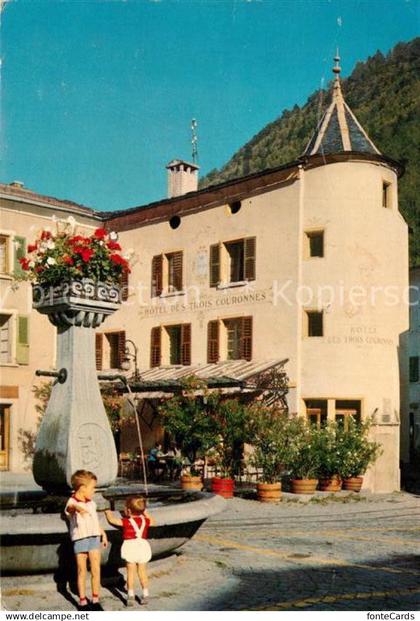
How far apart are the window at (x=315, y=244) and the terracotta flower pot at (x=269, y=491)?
301 inches

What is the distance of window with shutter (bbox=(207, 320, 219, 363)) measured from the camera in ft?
84.0

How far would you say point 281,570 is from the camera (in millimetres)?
9531

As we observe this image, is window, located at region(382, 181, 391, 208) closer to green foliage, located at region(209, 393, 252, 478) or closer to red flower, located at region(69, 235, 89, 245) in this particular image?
green foliage, located at region(209, 393, 252, 478)

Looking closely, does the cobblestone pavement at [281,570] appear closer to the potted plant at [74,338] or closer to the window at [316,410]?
the potted plant at [74,338]

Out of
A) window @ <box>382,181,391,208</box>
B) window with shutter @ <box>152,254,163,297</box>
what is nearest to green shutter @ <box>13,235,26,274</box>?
window with shutter @ <box>152,254,163,297</box>

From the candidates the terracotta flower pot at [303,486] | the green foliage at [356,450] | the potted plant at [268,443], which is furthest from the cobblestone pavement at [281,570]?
the green foliage at [356,450]

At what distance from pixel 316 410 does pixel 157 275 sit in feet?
25.1

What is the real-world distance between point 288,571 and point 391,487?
14061 mm

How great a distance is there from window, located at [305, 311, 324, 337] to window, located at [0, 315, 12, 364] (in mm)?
9885

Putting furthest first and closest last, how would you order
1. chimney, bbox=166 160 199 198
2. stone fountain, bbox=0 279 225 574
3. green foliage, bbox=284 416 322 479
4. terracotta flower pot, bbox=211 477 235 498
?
chimney, bbox=166 160 199 198, green foliage, bbox=284 416 322 479, terracotta flower pot, bbox=211 477 235 498, stone fountain, bbox=0 279 225 574

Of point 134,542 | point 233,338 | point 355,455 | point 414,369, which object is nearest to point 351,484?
point 355,455

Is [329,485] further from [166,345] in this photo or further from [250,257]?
[166,345]

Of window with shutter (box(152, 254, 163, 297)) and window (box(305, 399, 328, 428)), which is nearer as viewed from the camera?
window (box(305, 399, 328, 428))

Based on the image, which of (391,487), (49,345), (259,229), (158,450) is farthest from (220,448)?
(49,345)
